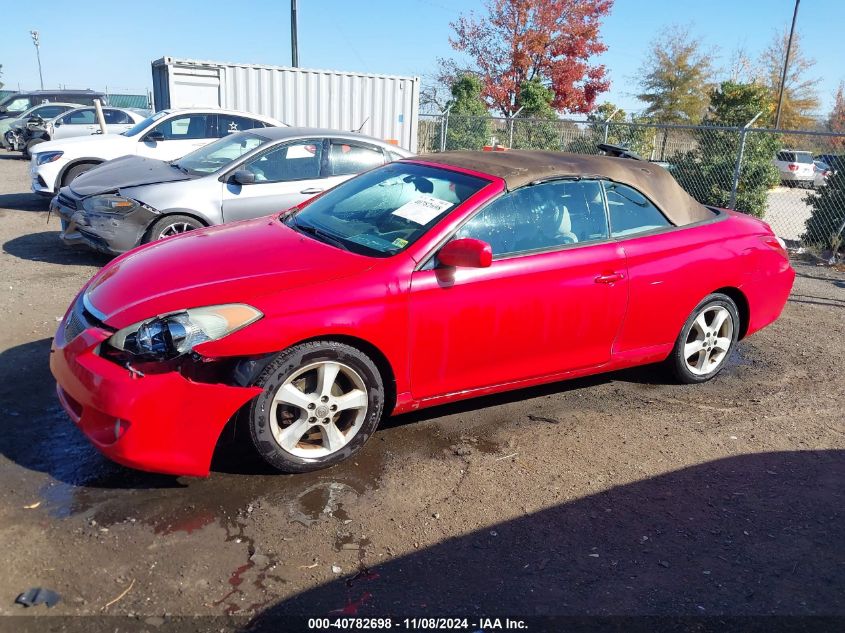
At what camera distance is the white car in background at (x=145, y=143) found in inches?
427

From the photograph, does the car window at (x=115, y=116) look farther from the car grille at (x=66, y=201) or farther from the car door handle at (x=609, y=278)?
the car door handle at (x=609, y=278)

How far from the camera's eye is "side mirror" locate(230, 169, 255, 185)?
729cm

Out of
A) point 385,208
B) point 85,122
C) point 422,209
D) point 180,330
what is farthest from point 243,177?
point 85,122

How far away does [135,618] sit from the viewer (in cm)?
266

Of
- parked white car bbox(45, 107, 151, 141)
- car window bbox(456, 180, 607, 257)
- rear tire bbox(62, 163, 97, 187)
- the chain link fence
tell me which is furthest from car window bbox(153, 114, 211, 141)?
car window bbox(456, 180, 607, 257)

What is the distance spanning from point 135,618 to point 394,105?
15.3 metres

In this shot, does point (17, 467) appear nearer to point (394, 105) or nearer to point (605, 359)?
point (605, 359)

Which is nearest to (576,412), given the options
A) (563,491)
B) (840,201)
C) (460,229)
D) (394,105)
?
(563,491)

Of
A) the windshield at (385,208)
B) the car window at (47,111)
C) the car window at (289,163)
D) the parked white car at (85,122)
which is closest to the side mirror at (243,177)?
the car window at (289,163)

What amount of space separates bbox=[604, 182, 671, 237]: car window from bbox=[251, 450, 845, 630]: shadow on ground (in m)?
1.64

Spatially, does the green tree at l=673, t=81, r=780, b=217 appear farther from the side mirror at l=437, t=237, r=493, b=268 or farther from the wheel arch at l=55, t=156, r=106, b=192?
the wheel arch at l=55, t=156, r=106, b=192

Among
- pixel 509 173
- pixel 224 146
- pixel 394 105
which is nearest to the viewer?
pixel 509 173

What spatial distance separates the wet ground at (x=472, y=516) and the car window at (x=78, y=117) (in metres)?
14.8

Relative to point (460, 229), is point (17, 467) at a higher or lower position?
lower
